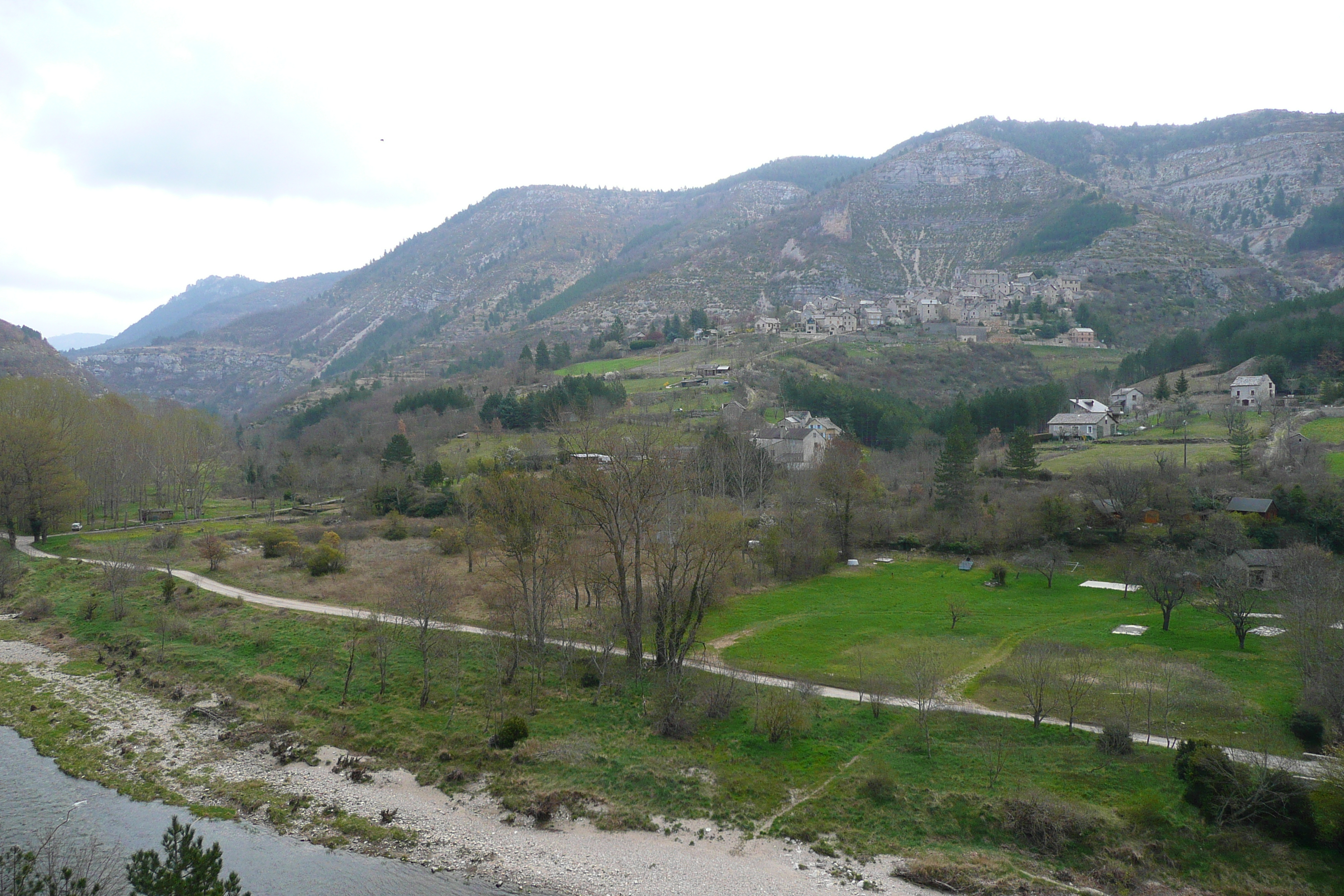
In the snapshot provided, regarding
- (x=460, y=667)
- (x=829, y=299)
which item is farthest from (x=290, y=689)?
(x=829, y=299)

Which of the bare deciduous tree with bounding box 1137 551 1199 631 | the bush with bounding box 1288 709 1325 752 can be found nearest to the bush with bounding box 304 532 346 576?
the bare deciduous tree with bounding box 1137 551 1199 631

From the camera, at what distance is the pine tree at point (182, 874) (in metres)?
12.0

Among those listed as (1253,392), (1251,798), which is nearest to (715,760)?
(1251,798)

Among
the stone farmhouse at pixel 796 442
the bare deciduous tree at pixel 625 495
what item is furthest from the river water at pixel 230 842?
the stone farmhouse at pixel 796 442

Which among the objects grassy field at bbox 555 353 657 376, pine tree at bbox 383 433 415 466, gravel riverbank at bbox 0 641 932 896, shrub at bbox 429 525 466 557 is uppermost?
grassy field at bbox 555 353 657 376

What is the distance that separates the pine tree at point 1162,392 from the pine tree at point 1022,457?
97.3 feet

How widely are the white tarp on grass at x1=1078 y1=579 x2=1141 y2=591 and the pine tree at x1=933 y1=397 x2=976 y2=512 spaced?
36.0 feet

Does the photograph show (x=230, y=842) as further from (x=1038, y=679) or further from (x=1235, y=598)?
(x=1235, y=598)

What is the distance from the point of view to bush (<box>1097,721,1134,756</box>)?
19.0 m

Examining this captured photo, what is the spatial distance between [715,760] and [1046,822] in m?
8.28

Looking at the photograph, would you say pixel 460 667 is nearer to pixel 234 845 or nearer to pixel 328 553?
pixel 234 845

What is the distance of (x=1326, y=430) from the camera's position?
51.0m

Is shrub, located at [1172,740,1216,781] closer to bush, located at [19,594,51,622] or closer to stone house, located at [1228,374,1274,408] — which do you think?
bush, located at [19,594,51,622]

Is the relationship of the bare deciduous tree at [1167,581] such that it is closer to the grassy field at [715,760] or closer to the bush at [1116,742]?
the grassy field at [715,760]
